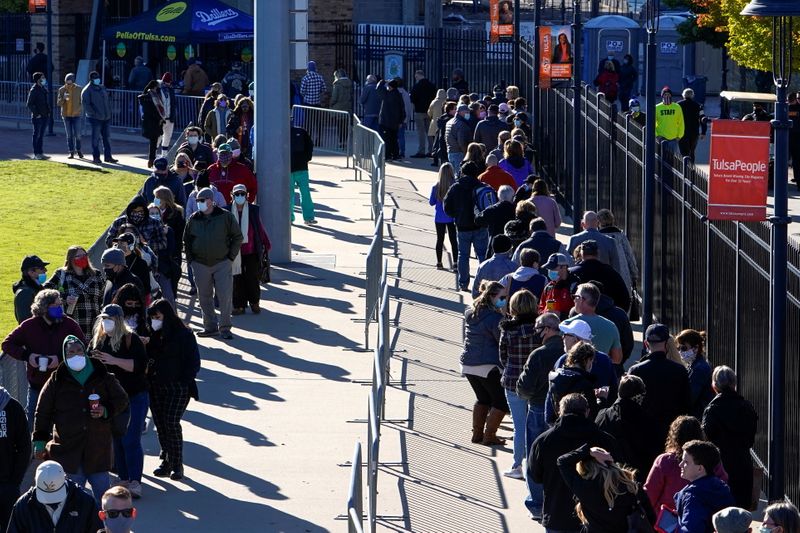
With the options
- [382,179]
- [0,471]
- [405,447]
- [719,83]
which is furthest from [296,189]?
[719,83]

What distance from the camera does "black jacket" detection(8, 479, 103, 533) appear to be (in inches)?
344

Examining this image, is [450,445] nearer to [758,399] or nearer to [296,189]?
[758,399]

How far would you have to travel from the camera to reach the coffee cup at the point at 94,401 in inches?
423

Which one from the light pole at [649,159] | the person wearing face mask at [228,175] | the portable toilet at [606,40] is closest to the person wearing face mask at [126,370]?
the light pole at [649,159]

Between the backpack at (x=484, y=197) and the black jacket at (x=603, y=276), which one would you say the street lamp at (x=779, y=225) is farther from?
the backpack at (x=484, y=197)

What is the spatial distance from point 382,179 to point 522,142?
119 inches

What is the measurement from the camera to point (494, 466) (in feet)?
42.7

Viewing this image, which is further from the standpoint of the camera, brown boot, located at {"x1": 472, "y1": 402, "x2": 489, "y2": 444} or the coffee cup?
brown boot, located at {"x1": 472, "y1": 402, "x2": 489, "y2": 444}

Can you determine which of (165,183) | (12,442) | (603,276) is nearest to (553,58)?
(165,183)

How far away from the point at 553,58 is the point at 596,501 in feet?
59.3

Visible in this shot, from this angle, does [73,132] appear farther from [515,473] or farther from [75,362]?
[75,362]

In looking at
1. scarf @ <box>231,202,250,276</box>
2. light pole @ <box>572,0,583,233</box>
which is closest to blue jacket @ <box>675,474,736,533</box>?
scarf @ <box>231,202,250,276</box>

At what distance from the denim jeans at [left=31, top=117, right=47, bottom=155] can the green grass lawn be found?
0.42 metres

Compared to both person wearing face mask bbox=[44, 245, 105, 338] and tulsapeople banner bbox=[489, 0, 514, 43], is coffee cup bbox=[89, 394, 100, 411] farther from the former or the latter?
tulsapeople banner bbox=[489, 0, 514, 43]
